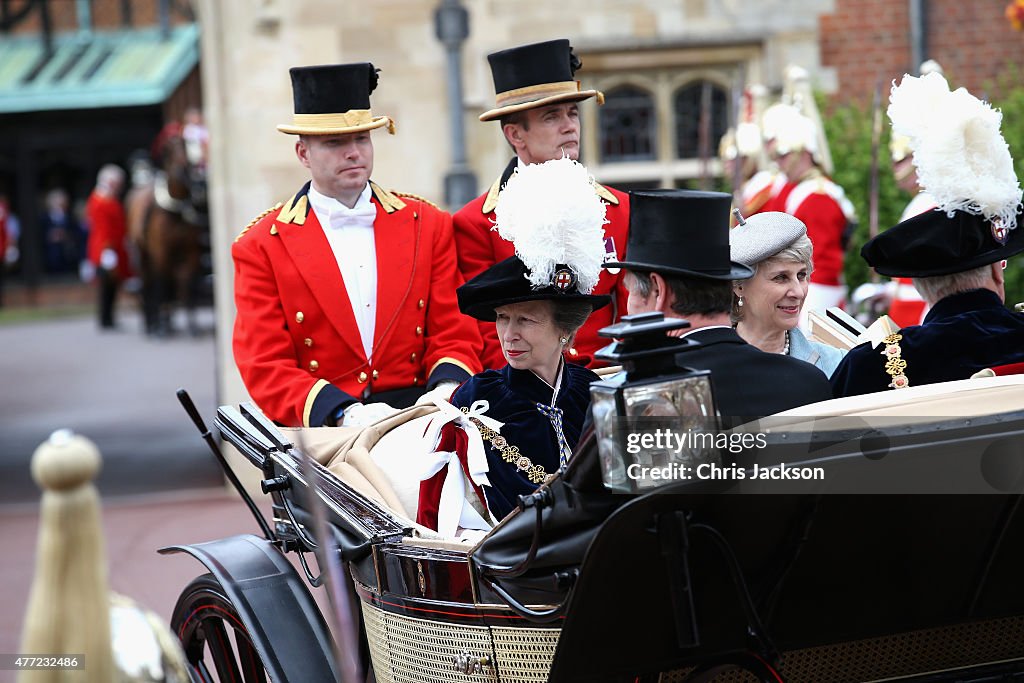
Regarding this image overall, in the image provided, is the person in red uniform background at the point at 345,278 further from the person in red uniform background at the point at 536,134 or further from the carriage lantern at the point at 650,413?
the carriage lantern at the point at 650,413

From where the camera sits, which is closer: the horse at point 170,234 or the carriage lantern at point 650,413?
the carriage lantern at point 650,413

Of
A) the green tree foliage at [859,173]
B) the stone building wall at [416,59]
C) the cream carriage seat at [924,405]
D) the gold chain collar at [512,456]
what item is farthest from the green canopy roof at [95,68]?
the cream carriage seat at [924,405]

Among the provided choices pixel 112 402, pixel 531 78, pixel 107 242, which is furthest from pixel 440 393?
pixel 107 242

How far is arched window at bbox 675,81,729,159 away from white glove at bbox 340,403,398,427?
252 inches

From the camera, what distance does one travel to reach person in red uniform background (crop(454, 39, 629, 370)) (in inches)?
175

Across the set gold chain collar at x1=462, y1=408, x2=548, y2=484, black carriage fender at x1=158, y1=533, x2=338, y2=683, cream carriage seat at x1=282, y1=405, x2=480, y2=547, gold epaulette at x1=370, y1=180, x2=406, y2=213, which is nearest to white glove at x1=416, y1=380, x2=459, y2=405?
cream carriage seat at x1=282, y1=405, x2=480, y2=547

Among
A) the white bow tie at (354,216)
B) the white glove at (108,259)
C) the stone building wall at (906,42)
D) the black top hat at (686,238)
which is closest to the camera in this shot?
the black top hat at (686,238)

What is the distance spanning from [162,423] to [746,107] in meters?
6.09

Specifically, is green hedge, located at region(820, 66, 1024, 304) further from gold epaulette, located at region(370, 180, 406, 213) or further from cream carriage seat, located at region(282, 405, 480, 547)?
cream carriage seat, located at region(282, 405, 480, 547)

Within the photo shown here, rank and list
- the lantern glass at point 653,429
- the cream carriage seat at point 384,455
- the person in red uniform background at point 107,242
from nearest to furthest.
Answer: the lantern glass at point 653,429
the cream carriage seat at point 384,455
the person in red uniform background at point 107,242

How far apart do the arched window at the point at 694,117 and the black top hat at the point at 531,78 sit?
583 cm

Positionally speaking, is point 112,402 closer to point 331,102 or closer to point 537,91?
point 331,102

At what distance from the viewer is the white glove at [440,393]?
3.82 m

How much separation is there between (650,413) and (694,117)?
27.1ft
